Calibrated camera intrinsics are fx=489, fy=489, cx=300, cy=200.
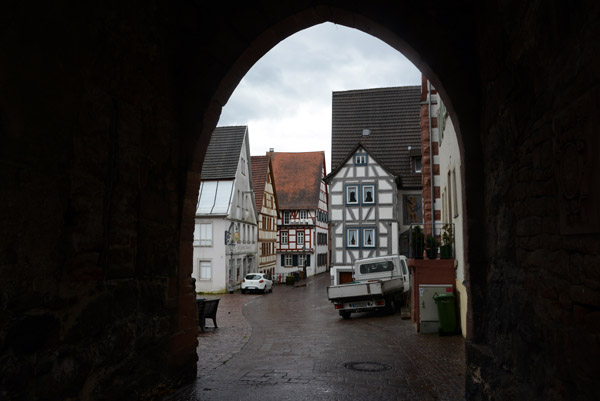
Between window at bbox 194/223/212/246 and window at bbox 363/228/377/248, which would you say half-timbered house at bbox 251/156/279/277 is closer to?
window at bbox 194/223/212/246

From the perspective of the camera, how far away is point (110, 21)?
364cm

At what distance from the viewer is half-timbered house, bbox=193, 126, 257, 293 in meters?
24.2

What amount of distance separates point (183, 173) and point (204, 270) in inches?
801

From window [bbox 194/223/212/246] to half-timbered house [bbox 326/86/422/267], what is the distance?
21.7 feet

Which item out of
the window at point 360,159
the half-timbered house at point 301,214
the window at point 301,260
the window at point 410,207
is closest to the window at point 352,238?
the window at point 410,207

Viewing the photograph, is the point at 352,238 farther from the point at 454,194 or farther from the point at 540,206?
the point at 540,206

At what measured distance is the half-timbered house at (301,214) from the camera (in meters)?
37.5

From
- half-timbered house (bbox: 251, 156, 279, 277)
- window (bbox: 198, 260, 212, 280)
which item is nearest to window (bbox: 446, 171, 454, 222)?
window (bbox: 198, 260, 212, 280)

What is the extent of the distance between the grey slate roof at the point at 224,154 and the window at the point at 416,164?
8.83 m

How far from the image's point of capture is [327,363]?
6262 mm

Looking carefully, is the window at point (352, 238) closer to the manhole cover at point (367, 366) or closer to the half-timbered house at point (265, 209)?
the half-timbered house at point (265, 209)

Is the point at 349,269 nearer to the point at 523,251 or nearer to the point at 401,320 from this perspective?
the point at 401,320

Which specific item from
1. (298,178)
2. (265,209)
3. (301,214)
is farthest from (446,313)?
(298,178)

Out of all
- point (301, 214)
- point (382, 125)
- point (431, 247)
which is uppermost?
point (382, 125)
